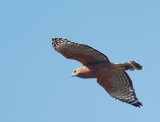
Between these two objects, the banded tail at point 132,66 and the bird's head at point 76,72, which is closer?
the banded tail at point 132,66

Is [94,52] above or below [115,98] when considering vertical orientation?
above

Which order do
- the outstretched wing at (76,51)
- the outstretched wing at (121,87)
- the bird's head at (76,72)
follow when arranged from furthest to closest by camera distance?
1. the outstretched wing at (121,87)
2. the bird's head at (76,72)
3. the outstretched wing at (76,51)

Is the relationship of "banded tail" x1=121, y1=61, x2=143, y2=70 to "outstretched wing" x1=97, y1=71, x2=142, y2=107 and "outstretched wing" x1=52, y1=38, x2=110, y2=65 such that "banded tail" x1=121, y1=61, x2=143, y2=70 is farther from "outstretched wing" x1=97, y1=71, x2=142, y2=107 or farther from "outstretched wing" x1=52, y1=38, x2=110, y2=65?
"outstretched wing" x1=97, y1=71, x2=142, y2=107

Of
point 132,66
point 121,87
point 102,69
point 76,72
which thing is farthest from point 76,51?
point 121,87

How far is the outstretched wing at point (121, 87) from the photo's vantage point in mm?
12539

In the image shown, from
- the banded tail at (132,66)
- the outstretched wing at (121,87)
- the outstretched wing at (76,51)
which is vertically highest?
the outstretched wing at (76,51)

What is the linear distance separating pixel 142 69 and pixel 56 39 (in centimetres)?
282

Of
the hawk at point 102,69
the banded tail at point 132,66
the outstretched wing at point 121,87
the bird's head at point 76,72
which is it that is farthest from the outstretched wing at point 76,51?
the outstretched wing at point 121,87

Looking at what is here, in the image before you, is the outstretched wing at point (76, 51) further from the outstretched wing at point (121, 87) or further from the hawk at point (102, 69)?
the outstretched wing at point (121, 87)

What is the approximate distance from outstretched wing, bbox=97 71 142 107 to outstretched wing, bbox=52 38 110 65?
115cm

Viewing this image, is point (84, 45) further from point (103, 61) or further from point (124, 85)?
point (124, 85)

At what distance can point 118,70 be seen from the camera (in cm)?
1160

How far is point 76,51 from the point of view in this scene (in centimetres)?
1133

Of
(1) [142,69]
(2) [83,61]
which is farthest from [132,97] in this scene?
(2) [83,61]
